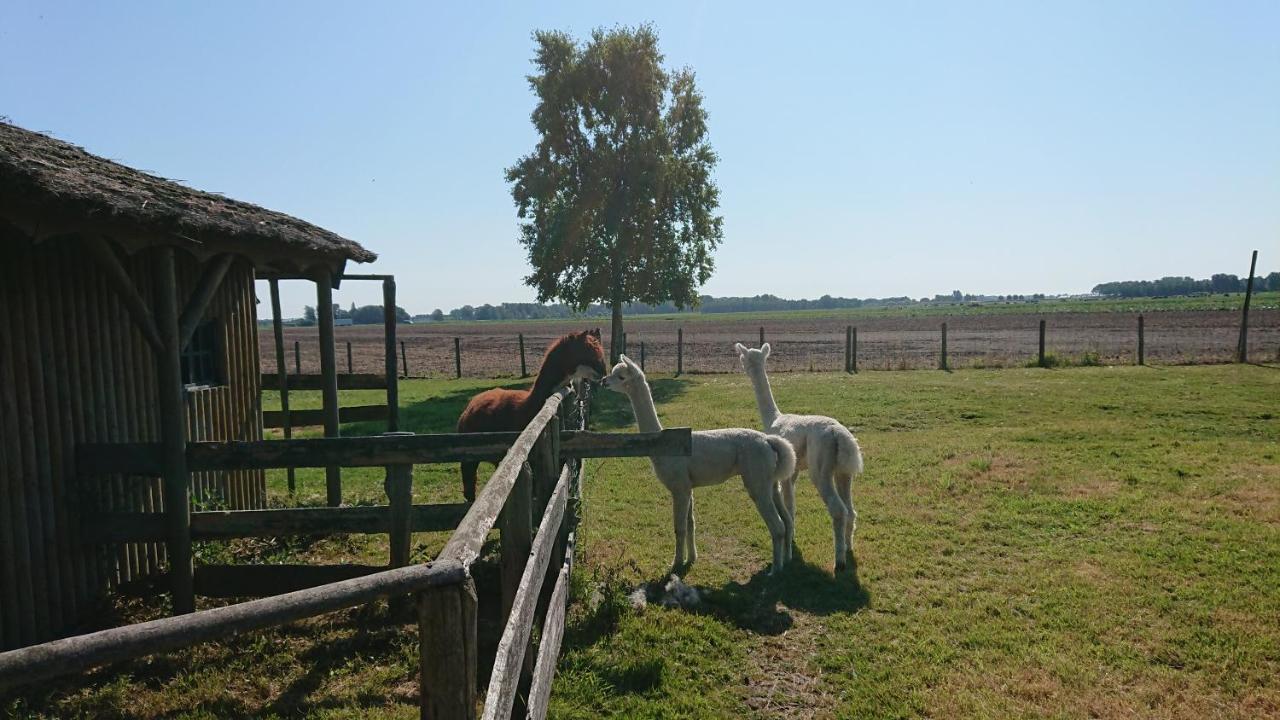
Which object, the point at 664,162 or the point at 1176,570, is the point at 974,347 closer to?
the point at 664,162

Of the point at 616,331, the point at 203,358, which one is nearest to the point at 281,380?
the point at 203,358

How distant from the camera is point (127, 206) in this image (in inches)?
180

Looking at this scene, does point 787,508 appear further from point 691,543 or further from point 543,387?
point 543,387

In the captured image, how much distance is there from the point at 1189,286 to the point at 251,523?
203499 millimetres

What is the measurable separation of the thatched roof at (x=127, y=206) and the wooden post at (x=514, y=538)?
3.19 metres

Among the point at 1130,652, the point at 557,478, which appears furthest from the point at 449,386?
the point at 1130,652

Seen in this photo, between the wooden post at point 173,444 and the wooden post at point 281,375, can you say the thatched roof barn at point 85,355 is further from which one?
the wooden post at point 281,375

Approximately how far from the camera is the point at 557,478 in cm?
512

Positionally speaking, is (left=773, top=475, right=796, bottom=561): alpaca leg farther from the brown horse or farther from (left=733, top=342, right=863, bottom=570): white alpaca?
the brown horse

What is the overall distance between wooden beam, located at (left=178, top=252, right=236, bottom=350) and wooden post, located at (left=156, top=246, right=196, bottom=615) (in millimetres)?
122

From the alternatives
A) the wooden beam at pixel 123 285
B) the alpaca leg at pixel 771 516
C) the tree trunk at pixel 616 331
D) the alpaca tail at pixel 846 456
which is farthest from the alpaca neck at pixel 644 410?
the tree trunk at pixel 616 331

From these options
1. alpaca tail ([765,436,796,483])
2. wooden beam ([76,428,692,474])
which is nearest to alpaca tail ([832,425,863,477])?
alpaca tail ([765,436,796,483])

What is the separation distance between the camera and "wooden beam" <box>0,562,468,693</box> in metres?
1.41

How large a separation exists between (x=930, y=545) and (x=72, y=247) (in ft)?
26.1
